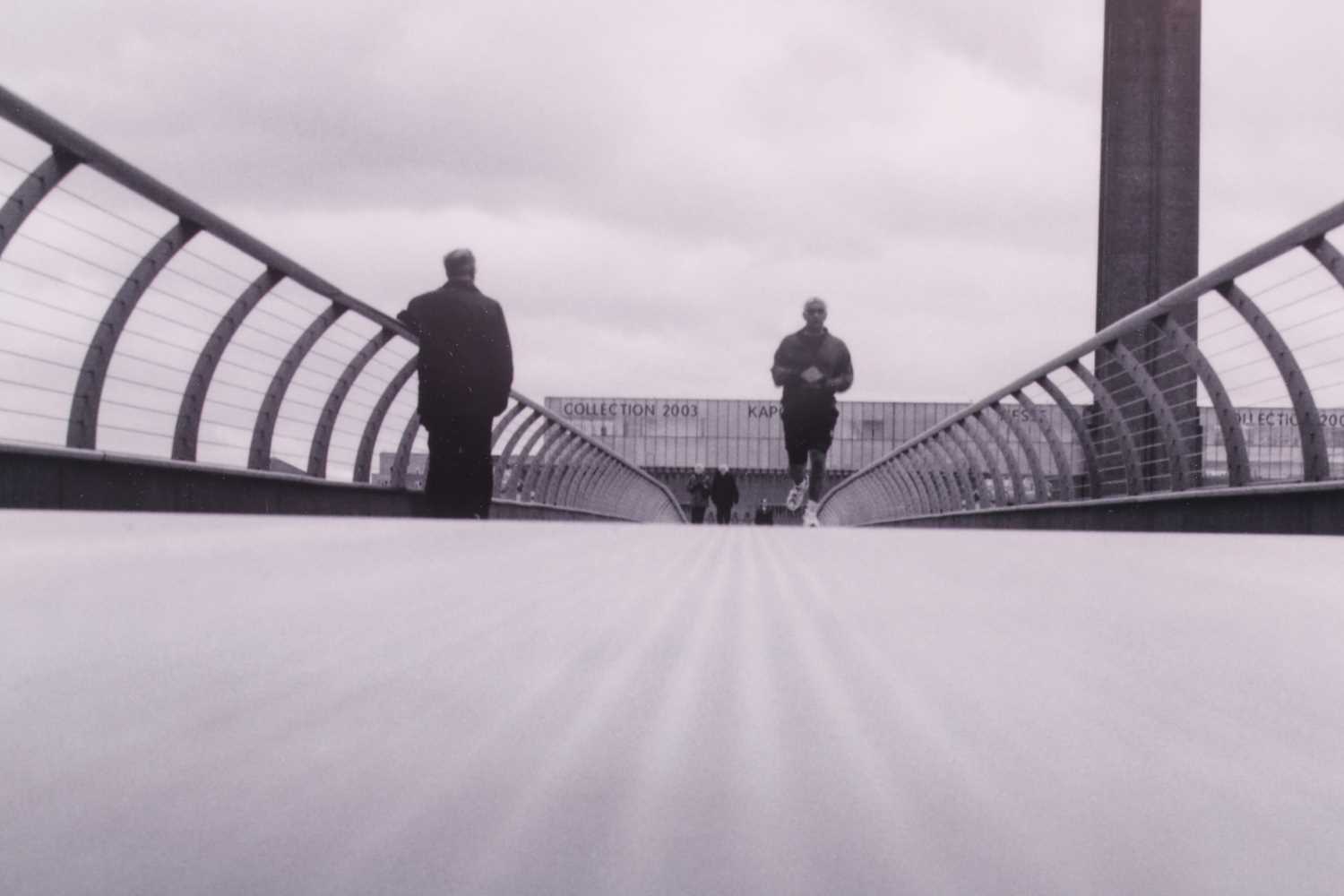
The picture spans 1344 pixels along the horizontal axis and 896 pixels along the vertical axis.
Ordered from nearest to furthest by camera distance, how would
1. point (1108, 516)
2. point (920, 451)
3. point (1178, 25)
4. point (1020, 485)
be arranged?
point (1108, 516) → point (1020, 485) → point (1178, 25) → point (920, 451)

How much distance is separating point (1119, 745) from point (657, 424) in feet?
249

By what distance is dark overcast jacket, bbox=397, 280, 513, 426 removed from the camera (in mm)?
8812

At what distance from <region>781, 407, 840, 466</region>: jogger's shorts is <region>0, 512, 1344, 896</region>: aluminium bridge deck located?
471 inches

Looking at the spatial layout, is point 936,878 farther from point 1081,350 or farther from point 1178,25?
point 1178,25

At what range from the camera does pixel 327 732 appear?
0.34 m

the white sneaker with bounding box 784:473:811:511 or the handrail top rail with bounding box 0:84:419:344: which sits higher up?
the handrail top rail with bounding box 0:84:419:344

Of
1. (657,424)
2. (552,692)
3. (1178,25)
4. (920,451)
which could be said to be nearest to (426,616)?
(552,692)

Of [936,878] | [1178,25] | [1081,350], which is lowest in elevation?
[936,878]

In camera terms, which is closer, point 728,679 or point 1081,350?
point 728,679

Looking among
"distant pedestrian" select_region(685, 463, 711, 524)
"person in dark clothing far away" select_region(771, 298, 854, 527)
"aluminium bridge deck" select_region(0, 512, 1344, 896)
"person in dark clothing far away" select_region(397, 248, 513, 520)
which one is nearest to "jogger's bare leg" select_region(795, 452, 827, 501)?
"person in dark clothing far away" select_region(771, 298, 854, 527)

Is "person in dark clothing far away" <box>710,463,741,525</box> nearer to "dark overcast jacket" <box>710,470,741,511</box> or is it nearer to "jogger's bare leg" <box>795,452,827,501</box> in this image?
"dark overcast jacket" <box>710,470,741,511</box>

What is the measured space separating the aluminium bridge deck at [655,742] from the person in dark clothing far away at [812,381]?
1155cm

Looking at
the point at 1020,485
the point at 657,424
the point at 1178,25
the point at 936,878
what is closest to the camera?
the point at 936,878

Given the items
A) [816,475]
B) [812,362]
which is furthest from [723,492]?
[812,362]
